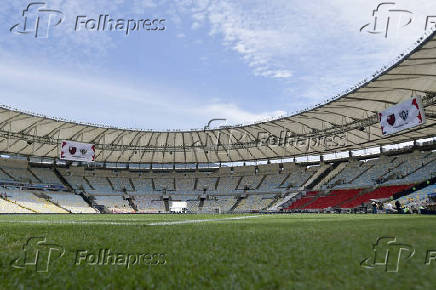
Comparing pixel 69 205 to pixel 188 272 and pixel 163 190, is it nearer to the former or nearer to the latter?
pixel 163 190

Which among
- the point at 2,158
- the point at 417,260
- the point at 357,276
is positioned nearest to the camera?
the point at 357,276

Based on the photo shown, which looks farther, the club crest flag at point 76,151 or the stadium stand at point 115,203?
the stadium stand at point 115,203

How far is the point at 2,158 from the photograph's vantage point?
143 ft

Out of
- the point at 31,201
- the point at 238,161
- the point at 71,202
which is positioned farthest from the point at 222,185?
the point at 31,201

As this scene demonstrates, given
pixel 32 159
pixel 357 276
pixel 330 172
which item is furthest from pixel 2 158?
pixel 357 276

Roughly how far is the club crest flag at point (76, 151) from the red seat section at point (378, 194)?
3163 cm

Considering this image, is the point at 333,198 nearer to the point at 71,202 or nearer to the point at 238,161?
the point at 238,161

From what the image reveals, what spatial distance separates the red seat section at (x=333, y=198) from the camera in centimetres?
3699

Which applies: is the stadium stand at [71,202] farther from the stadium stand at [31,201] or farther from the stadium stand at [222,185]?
the stadium stand at [31,201]

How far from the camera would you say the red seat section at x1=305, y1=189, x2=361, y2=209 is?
37.0 metres

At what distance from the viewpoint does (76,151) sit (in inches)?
1379

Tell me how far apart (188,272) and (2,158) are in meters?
52.3

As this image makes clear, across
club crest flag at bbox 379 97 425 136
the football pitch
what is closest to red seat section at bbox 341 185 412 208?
club crest flag at bbox 379 97 425 136

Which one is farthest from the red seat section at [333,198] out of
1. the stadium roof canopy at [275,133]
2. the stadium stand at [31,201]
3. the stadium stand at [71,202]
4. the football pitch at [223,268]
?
the football pitch at [223,268]
